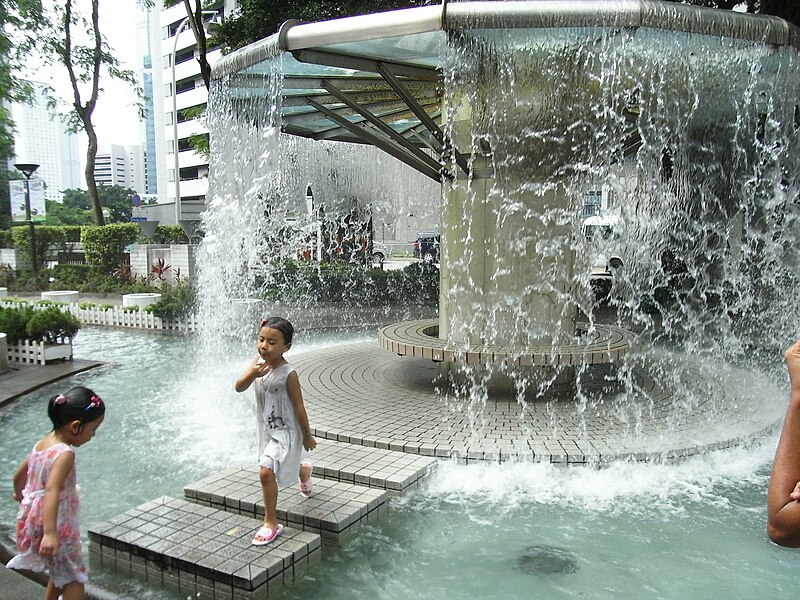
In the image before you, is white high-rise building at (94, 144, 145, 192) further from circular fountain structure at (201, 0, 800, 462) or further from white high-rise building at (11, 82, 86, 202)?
circular fountain structure at (201, 0, 800, 462)

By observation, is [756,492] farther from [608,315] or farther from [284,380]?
[608,315]

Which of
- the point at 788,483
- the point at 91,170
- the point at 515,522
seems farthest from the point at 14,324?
the point at 91,170

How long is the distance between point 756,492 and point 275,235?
63.4ft

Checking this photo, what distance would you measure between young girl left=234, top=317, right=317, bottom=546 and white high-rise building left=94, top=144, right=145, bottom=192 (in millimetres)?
142594

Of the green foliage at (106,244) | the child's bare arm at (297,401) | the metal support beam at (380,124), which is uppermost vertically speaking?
the metal support beam at (380,124)

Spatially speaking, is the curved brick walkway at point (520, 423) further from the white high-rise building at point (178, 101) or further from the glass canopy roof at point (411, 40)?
the white high-rise building at point (178, 101)

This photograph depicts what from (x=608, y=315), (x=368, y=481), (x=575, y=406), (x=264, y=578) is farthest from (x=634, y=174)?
(x=264, y=578)

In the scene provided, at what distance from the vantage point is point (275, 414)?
3.99 metres

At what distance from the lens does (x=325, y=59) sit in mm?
6699

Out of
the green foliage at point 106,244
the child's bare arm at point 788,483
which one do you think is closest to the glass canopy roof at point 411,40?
the child's bare arm at point 788,483

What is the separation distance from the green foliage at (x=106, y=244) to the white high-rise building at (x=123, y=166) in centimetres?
11962

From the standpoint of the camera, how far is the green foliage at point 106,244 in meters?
24.0

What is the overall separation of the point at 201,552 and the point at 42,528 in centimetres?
105

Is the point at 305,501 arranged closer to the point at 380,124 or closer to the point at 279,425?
the point at 279,425
